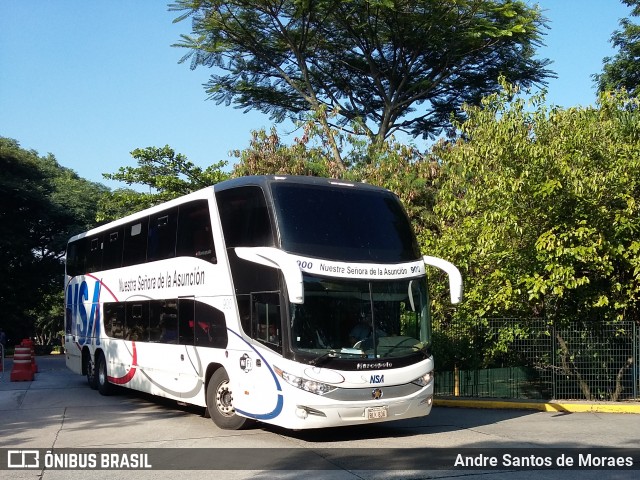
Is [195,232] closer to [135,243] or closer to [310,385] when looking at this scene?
[135,243]

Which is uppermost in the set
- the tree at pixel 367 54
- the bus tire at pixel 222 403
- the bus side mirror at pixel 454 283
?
the tree at pixel 367 54

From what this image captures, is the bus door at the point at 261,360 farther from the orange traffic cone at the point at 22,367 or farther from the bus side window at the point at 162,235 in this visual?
the orange traffic cone at the point at 22,367

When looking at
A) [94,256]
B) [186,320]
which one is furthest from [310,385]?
[94,256]

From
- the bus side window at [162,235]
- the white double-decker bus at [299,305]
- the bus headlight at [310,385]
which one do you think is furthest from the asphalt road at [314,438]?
the bus side window at [162,235]

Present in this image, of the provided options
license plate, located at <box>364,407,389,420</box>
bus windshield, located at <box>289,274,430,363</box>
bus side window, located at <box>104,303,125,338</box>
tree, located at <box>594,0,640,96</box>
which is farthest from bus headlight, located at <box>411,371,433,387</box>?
tree, located at <box>594,0,640,96</box>

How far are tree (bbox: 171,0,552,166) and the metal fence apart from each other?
32.6 ft

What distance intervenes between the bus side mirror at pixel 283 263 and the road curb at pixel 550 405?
7051 mm

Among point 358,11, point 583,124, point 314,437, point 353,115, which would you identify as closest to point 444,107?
point 353,115

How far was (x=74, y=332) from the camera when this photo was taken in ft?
68.6

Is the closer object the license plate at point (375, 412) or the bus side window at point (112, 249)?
the license plate at point (375, 412)

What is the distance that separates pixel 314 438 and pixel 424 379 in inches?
75.8

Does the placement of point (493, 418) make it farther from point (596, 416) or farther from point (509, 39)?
point (509, 39)

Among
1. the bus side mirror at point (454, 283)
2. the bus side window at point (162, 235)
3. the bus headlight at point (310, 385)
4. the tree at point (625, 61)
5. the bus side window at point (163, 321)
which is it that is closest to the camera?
the bus headlight at point (310, 385)

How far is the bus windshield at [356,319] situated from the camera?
1043 cm
